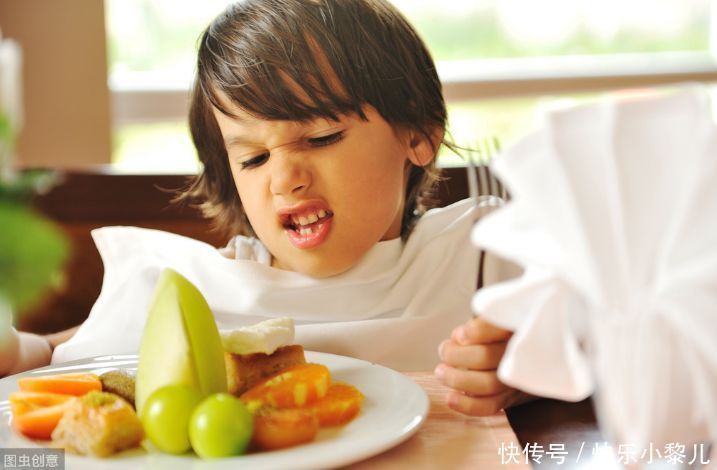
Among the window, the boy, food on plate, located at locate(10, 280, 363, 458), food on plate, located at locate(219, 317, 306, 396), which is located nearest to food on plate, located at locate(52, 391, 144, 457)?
food on plate, located at locate(10, 280, 363, 458)

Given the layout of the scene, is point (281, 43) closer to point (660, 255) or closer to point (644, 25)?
point (660, 255)

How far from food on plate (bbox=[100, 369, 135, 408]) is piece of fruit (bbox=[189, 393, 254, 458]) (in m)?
0.16

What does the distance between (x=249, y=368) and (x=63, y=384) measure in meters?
0.17

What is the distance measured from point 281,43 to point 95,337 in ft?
1.68

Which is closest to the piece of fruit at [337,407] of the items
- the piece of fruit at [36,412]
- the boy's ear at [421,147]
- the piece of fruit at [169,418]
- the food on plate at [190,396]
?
the food on plate at [190,396]

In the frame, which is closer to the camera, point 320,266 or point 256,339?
point 256,339

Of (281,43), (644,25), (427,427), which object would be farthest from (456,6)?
(427,427)

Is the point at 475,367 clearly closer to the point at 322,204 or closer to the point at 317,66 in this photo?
the point at 322,204

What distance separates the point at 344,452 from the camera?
0.65 meters

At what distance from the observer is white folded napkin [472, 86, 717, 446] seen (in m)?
0.48

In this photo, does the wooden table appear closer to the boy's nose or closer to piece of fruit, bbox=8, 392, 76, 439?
piece of fruit, bbox=8, 392, 76, 439

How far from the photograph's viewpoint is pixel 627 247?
0.49 meters

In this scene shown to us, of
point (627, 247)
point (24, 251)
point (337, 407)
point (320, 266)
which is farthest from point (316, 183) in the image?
point (24, 251)

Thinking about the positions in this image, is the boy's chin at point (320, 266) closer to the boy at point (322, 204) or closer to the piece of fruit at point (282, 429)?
the boy at point (322, 204)
